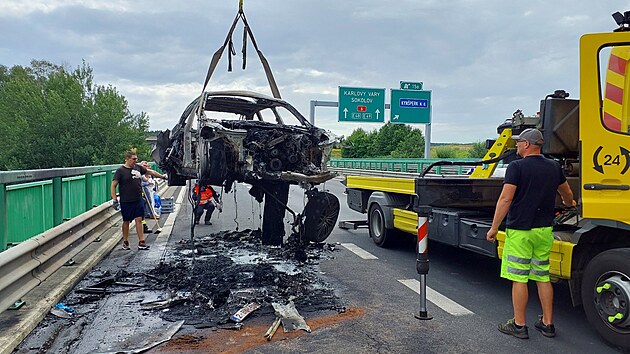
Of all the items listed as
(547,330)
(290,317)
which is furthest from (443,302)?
(290,317)

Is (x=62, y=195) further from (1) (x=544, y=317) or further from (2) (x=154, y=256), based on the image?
(1) (x=544, y=317)

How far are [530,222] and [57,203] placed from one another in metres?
5.93

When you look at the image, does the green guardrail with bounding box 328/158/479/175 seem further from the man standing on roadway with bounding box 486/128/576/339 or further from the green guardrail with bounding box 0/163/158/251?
the man standing on roadway with bounding box 486/128/576/339

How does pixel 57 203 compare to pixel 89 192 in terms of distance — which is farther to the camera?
pixel 89 192

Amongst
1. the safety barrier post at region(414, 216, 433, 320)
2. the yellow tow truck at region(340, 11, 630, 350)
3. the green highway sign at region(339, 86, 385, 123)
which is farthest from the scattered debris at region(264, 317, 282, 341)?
the green highway sign at region(339, 86, 385, 123)

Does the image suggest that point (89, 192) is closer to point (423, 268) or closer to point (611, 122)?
point (423, 268)

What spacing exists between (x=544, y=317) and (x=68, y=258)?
5.68 meters

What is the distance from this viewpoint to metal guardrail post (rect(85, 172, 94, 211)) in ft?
30.8

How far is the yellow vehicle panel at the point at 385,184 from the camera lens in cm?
795

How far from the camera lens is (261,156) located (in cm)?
675

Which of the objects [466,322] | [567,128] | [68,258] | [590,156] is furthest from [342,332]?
[68,258]

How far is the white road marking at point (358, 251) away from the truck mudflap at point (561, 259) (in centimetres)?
360

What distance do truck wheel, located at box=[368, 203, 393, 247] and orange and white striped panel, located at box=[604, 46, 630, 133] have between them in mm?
4573

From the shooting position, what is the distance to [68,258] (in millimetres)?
6859
